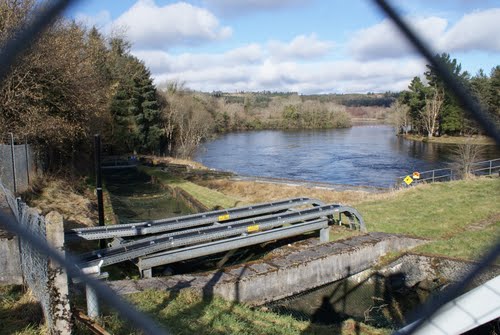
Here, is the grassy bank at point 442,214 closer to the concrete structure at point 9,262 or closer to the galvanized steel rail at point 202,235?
the galvanized steel rail at point 202,235

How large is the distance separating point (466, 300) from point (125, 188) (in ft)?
80.1

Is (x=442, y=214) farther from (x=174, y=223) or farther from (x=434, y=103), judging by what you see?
(x=434, y=103)

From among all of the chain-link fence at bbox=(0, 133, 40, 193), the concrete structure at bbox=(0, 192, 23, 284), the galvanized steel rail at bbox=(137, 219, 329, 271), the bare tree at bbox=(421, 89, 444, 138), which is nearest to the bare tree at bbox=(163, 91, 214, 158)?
the chain-link fence at bbox=(0, 133, 40, 193)

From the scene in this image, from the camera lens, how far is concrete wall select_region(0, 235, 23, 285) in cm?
640

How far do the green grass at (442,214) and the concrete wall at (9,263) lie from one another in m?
8.32

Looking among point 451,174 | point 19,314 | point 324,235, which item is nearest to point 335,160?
point 451,174

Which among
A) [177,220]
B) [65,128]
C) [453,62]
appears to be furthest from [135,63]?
[453,62]

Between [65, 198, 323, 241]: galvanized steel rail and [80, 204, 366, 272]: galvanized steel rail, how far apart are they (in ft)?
2.65

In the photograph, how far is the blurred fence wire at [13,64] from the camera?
2.68 feet

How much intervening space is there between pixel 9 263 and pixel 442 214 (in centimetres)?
1226

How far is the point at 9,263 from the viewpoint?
21.0ft

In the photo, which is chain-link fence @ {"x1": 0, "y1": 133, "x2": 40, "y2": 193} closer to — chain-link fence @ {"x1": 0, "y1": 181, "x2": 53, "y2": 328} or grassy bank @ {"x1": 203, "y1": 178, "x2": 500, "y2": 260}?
chain-link fence @ {"x1": 0, "y1": 181, "x2": 53, "y2": 328}

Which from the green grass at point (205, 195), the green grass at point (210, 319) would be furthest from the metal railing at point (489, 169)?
the green grass at point (210, 319)

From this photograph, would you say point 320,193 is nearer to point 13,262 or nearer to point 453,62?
point 13,262
